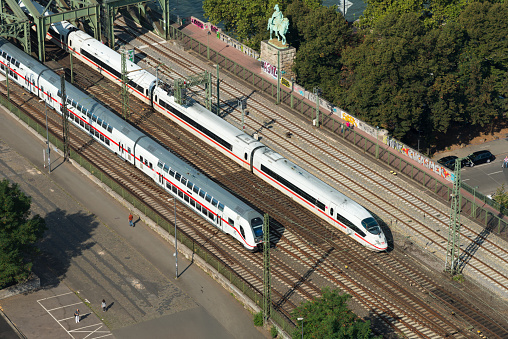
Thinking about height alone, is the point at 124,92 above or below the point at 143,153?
above

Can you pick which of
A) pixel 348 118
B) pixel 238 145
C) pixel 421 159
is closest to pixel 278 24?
pixel 348 118

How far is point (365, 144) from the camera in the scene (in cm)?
10750

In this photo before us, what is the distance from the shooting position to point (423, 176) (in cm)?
10156

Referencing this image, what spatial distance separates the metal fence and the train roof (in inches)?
574

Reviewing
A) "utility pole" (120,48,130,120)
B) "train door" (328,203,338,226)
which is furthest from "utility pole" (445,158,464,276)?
"utility pole" (120,48,130,120)

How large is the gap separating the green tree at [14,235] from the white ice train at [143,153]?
53.5 feet

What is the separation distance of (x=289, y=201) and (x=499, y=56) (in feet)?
141

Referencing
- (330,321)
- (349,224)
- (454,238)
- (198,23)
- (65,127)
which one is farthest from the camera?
(198,23)

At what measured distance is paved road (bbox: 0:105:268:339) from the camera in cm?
7931

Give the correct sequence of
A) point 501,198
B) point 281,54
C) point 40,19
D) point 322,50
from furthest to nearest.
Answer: point 281,54, point 40,19, point 322,50, point 501,198

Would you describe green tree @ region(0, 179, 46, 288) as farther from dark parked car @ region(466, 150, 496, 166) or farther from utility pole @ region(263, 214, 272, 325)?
dark parked car @ region(466, 150, 496, 166)

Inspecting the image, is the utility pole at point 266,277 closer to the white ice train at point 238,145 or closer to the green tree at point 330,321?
the green tree at point 330,321

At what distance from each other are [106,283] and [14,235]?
33.3ft

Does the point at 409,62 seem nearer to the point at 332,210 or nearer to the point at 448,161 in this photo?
the point at 448,161
